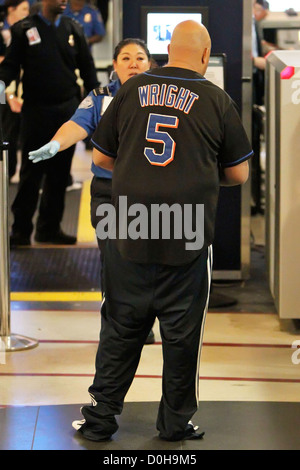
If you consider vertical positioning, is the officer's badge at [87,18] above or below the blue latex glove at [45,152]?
below

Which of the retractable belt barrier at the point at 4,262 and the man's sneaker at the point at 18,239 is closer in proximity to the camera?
the retractable belt barrier at the point at 4,262

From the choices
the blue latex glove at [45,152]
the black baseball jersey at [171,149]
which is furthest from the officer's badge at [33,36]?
the black baseball jersey at [171,149]

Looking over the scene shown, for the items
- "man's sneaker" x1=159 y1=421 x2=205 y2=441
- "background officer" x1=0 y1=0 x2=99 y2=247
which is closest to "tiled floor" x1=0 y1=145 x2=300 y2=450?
"man's sneaker" x1=159 y1=421 x2=205 y2=441

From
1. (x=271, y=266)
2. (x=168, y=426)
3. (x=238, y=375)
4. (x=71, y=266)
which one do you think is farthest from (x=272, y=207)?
(x=168, y=426)

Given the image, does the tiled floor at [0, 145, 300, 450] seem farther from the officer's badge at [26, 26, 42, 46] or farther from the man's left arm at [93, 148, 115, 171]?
the officer's badge at [26, 26, 42, 46]

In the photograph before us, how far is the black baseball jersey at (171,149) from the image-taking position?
3611 mm

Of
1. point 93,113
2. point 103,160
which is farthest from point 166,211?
point 93,113

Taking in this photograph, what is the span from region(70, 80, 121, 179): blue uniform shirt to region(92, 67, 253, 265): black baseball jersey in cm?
102

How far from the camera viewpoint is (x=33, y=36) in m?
7.05

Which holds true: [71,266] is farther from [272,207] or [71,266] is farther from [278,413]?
[278,413]

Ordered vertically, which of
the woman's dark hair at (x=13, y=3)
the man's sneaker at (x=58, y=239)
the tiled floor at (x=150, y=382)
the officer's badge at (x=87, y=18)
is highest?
the woman's dark hair at (x=13, y=3)

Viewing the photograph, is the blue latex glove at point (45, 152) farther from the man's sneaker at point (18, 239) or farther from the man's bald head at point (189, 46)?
the man's sneaker at point (18, 239)
